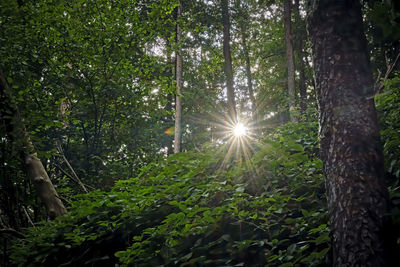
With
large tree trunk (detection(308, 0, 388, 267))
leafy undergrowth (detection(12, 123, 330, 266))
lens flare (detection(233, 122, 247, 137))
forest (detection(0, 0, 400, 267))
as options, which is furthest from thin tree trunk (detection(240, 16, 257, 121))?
large tree trunk (detection(308, 0, 388, 267))

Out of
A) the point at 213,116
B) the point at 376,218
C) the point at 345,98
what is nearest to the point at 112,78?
the point at 345,98

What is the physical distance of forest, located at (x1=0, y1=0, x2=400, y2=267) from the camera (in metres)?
2.04

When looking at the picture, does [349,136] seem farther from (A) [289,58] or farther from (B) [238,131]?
(A) [289,58]

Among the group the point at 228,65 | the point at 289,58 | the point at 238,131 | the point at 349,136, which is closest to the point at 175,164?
the point at 349,136

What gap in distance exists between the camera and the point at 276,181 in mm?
3307

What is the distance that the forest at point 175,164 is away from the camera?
2041 millimetres

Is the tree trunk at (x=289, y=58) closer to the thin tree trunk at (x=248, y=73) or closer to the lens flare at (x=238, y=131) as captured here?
the lens flare at (x=238, y=131)

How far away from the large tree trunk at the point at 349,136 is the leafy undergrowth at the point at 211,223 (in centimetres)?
25

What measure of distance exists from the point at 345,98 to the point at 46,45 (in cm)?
626

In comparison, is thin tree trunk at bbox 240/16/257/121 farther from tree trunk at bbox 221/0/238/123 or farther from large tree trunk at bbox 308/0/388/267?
large tree trunk at bbox 308/0/388/267

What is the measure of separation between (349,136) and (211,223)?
158cm

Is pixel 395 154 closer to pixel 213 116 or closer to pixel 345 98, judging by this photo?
pixel 345 98

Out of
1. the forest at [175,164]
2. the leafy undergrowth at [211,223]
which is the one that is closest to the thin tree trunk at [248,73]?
the forest at [175,164]

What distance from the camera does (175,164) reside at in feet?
16.2
